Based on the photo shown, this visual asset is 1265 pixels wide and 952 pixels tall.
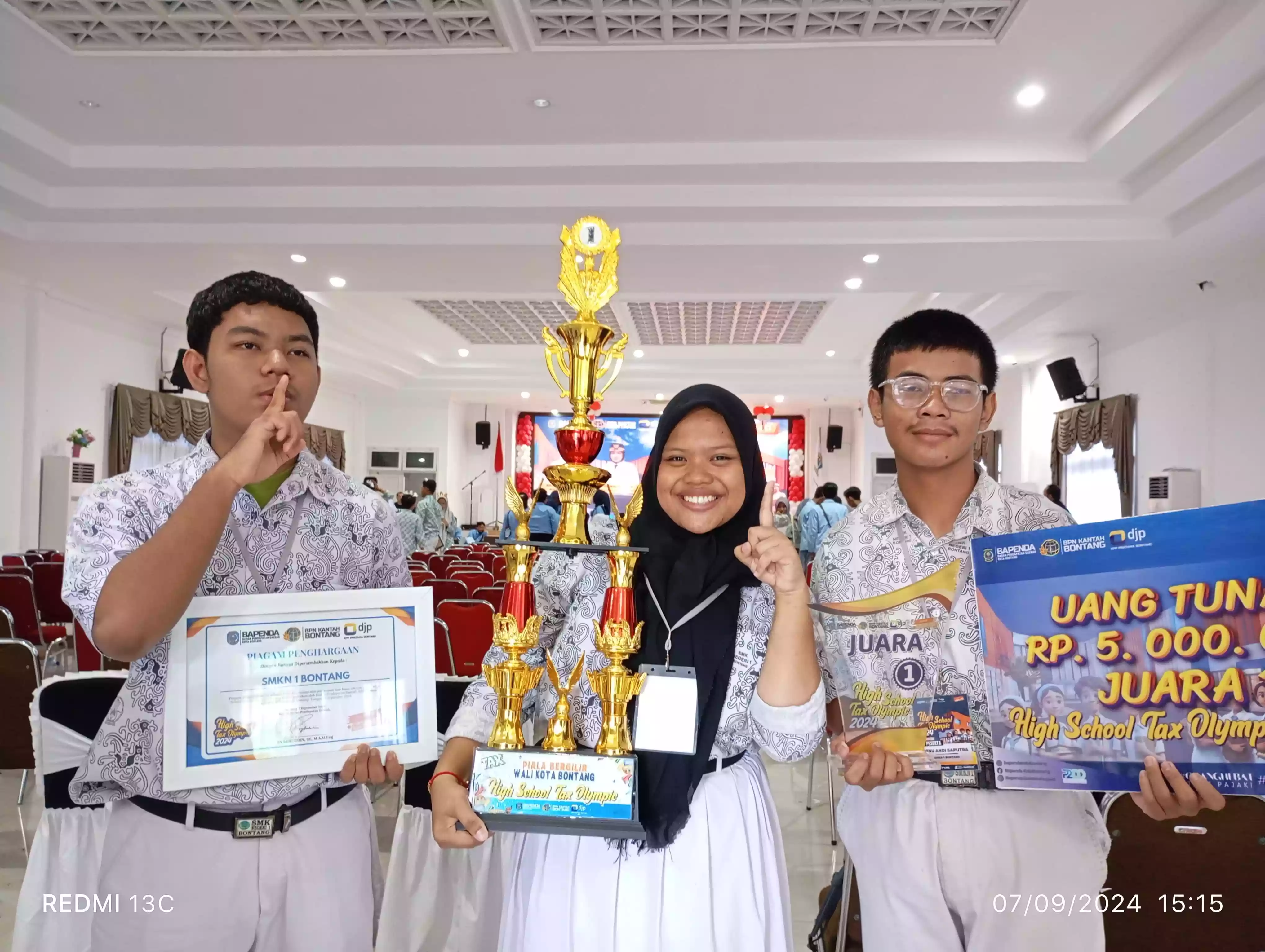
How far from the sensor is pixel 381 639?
1.43m

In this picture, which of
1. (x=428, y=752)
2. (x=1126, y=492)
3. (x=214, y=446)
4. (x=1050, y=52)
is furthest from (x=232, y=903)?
(x=1126, y=492)

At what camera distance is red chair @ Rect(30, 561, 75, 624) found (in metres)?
5.34

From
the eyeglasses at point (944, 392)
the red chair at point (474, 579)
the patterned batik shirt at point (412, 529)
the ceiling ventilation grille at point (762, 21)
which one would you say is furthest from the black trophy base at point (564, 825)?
the patterned batik shirt at point (412, 529)

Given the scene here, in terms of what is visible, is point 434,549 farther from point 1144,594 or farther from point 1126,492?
point 1144,594

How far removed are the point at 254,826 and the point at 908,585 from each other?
125 cm

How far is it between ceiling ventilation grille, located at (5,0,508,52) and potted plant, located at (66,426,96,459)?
5688 mm

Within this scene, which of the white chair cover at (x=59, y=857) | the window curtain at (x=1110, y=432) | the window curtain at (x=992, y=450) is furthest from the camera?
the window curtain at (x=992, y=450)

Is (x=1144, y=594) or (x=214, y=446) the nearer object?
(x=1144, y=594)

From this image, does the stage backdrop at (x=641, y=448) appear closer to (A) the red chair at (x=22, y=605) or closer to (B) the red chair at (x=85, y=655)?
(A) the red chair at (x=22, y=605)

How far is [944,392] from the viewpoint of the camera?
63.9 inches

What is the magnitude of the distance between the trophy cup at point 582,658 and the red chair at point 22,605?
4754mm

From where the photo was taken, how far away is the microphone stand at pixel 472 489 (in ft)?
63.6

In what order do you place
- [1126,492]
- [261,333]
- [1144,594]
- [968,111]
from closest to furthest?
[1144,594] → [261,333] → [968,111] → [1126,492]

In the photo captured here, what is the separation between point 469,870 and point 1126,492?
991 centimetres
